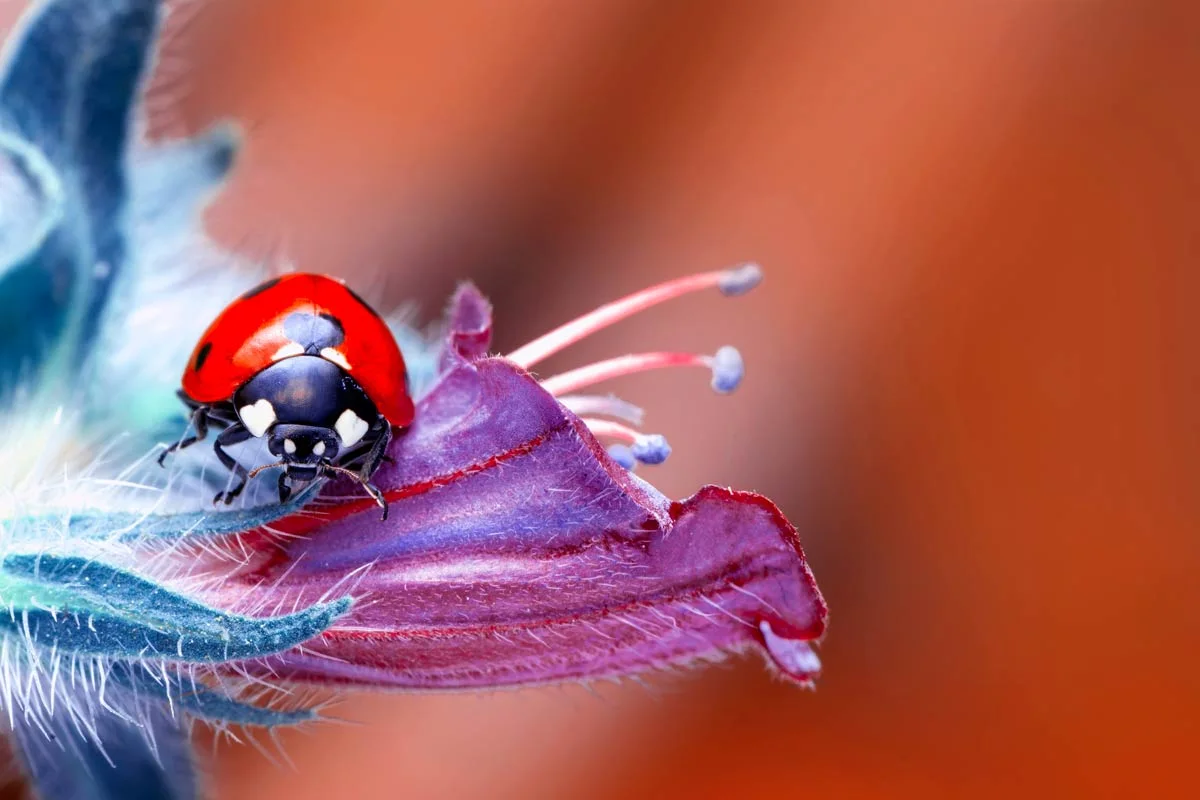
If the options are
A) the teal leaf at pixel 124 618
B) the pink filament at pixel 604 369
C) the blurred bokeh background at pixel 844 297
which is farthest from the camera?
the blurred bokeh background at pixel 844 297

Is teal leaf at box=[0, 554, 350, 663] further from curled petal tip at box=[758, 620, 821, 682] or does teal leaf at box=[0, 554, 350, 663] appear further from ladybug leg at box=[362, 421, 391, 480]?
curled petal tip at box=[758, 620, 821, 682]

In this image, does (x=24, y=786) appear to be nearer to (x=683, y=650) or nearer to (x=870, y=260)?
(x=683, y=650)

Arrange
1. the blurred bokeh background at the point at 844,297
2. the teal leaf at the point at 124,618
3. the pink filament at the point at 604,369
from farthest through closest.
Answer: the blurred bokeh background at the point at 844,297
the pink filament at the point at 604,369
the teal leaf at the point at 124,618

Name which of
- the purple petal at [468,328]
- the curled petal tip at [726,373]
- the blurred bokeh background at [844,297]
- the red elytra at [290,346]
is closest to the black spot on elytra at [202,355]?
the red elytra at [290,346]

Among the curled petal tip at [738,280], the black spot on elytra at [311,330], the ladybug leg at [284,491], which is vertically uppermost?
the curled petal tip at [738,280]

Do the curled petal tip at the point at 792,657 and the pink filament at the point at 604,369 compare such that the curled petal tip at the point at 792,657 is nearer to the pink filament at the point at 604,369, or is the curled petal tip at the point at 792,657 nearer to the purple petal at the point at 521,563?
the purple petal at the point at 521,563

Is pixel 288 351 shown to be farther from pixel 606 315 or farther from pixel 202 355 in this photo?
pixel 606 315

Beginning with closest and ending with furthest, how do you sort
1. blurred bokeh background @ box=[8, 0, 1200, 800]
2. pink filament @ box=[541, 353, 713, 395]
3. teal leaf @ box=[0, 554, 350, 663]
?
1. teal leaf @ box=[0, 554, 350, 663]
2. pink filament @ box=[541, 353, 713, 395]
3. blurred bokeh background @ box=[8, 0, 1200, 800]

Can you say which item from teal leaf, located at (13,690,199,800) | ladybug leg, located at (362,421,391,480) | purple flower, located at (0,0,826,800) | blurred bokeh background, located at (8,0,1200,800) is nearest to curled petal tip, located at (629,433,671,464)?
purple flower, located at (0,0,826,800)

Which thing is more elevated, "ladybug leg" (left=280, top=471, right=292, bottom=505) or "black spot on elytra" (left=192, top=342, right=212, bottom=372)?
"black spot on elytra" (left=192, top=342, right=212, bottom=372)

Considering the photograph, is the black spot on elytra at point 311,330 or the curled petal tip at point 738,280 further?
the curled petal tip at point 738,280
